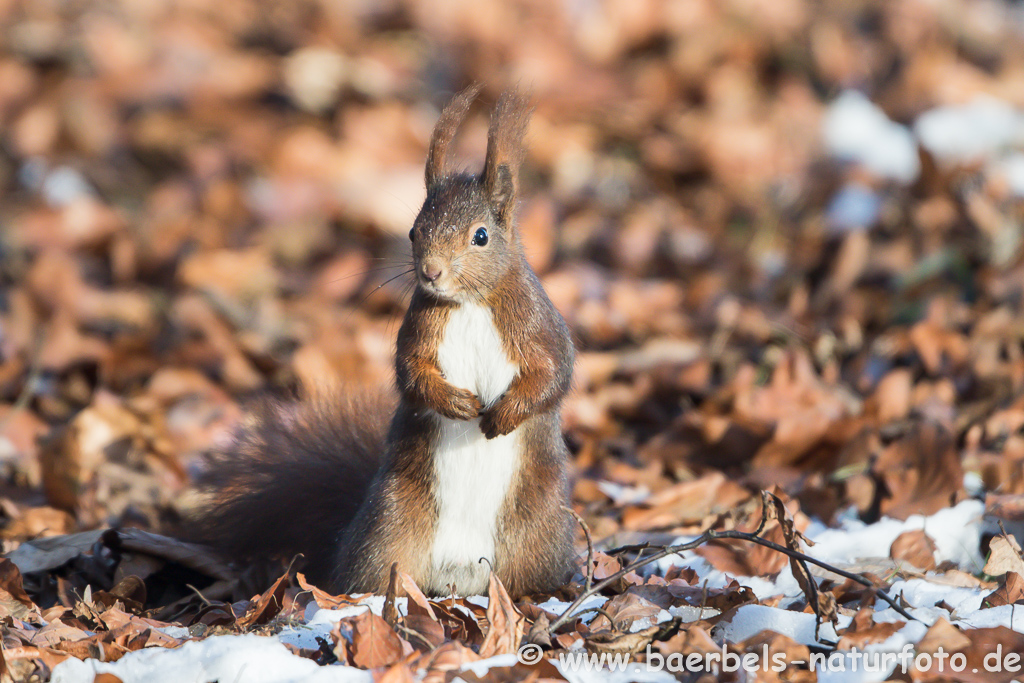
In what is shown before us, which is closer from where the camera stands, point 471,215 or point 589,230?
point 471,215

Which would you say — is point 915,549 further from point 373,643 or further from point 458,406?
point 373,643

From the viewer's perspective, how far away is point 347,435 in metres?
2.89

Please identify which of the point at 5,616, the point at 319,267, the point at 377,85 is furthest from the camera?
the point at 377,85

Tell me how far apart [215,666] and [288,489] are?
2.88 feet

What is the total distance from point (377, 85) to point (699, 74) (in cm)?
224

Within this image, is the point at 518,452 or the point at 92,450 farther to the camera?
the point at 92,450

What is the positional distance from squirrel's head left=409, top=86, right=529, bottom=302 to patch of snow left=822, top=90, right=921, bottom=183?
12.8ft

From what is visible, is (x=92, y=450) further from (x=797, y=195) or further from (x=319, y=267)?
(x=797, y=195)

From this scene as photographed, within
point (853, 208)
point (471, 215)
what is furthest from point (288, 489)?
point (853, 208)

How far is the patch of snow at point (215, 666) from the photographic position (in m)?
1.92

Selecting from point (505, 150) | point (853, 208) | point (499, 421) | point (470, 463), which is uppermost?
point (505, 150)

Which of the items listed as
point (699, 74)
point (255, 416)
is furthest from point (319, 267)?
point (699, 74)

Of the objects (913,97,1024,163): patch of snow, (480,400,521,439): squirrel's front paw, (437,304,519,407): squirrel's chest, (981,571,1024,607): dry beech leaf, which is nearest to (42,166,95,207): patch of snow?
(437,304,519,407): squirrel's chest

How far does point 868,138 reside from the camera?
20.4 feet
